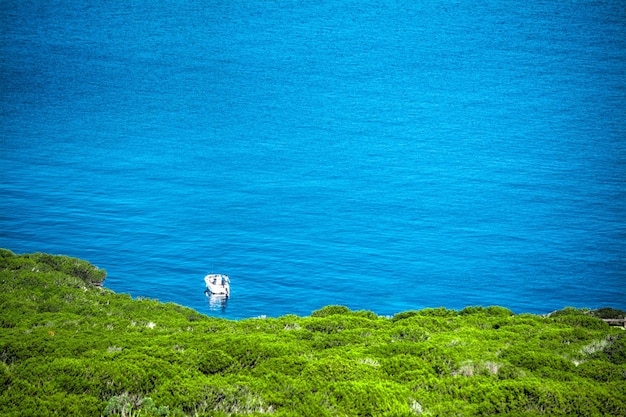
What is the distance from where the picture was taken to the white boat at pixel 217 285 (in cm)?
6359

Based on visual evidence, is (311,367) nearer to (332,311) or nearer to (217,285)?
(332,311)

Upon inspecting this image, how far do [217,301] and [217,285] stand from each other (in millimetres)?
1608

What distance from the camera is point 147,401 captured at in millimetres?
15016

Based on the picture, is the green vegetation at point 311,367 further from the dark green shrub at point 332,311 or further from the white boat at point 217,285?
the white boat at point 217,285

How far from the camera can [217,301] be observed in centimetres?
6303

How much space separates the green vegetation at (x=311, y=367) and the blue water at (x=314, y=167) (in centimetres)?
3757

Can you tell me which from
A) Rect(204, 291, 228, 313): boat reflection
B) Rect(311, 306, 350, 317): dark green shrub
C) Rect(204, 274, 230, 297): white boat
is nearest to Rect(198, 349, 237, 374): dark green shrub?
Rect(311, 306, 350, 317): dark green shrub

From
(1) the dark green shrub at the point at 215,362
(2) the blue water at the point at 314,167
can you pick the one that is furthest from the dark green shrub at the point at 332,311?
(2) the blue water at the point at 314,167

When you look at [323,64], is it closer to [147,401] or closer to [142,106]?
[142,106]

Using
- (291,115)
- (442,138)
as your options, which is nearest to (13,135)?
(291,115)

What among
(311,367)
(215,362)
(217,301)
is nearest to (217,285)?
(217,301)

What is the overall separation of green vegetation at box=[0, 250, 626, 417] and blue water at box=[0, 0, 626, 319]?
1479 inches

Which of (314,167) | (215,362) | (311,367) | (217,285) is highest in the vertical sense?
(314,167)

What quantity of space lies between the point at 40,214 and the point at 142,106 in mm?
51669
